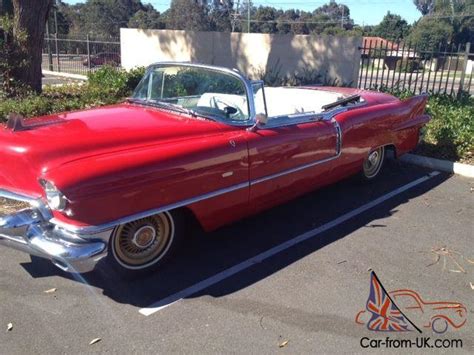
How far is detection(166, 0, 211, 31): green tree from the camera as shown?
70.6 metres

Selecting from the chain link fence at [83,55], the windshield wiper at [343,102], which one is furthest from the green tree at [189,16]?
the windshield wiper at [343,102]

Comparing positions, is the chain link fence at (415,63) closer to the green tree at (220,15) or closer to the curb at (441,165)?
the curb at (441,165)

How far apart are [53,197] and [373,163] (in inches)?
158

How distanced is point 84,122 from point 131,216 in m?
1.14

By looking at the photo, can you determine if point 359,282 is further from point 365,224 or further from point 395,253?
point 365,224

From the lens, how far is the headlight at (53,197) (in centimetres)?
298

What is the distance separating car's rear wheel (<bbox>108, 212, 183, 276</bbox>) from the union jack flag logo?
4.87 feet

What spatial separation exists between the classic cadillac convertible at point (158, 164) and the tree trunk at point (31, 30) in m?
5.38

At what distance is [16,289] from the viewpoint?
3453 millimetres

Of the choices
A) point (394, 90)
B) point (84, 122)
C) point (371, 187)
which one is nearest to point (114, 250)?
point (84, 122)

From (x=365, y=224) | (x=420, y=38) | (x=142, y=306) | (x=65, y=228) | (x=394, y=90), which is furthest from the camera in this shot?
(x=420, y=38)

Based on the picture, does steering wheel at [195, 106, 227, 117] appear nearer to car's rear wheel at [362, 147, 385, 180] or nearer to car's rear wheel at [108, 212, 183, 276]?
car's rear wheel at [108, 212, 183, 276]

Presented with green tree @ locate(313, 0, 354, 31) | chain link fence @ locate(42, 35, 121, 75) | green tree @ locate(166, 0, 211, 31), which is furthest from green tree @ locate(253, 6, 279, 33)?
chain link fence @ locate(42, 35, 121, 75)

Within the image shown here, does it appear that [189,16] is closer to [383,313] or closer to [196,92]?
[196,92]
